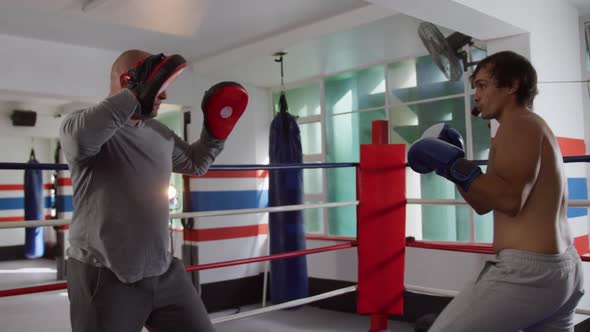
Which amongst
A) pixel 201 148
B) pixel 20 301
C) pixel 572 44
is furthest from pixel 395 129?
pixel 20 301

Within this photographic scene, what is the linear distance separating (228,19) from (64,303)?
3858 mm

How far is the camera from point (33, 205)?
8.95m

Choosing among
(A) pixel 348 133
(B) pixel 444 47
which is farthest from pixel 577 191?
(A) pixel 348 133

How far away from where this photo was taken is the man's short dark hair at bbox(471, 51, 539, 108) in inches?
53.4

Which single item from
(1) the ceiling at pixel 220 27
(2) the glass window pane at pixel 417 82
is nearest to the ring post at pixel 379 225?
(1) the ceiling at pixel 220 27

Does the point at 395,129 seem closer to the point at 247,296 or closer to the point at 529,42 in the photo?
the point at 529,42

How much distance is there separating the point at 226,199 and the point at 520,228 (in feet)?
14.9

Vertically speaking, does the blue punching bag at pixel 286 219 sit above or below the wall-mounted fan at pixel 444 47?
below

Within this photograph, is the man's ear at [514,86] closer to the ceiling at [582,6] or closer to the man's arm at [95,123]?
the man's arm at [95,123]

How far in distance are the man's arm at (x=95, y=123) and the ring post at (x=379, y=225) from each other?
4.91 feet

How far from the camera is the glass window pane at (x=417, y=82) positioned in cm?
465

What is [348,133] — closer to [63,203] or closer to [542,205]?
[542,205]

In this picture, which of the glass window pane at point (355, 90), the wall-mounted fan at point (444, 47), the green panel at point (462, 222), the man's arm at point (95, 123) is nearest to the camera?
the man's arm at point (95, 123)

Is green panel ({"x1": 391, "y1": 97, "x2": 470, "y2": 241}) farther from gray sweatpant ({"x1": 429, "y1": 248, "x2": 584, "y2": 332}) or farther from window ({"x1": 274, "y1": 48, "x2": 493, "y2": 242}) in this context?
gray sweatpant ({"x1": 429, "y1": 248, "x2": 584, "y2": 332})
